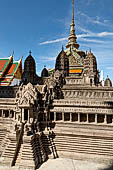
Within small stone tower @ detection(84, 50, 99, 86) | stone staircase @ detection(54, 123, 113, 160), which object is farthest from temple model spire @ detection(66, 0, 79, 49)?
stone staircase @ detection(54, 123, 113, 160)

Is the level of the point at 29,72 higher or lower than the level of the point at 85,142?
higher

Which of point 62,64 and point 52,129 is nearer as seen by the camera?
point 52,129

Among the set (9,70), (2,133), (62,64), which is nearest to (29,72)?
(9,70)

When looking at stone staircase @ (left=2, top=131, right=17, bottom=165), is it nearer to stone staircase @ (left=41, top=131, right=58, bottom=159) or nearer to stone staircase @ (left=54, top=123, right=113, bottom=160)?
stone staircase @ (left=41, top=131, right=58, bottom=159)

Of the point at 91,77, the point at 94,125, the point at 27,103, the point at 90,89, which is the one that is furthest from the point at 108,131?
the point at 91,77

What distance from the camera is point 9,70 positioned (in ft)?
153

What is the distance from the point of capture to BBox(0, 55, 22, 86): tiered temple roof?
43416 mm

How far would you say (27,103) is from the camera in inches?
727

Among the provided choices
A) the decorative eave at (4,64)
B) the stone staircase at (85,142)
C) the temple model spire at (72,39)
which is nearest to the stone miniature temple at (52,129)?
the stone staircase at (85,142)

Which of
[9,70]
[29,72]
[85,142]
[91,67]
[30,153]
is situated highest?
[91,67]

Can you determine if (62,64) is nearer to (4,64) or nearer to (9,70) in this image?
(9,70)

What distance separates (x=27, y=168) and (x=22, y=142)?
3.05 m

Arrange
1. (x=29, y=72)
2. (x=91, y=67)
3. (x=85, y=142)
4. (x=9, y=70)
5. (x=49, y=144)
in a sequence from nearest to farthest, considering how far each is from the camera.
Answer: (x=85, y=142)
(x=49, y=144)
(x=91, y=67)
(x=9, y=70)
(x=29, y=72)

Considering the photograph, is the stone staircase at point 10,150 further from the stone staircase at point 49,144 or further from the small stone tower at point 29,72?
the small stone tower at point 29,72
